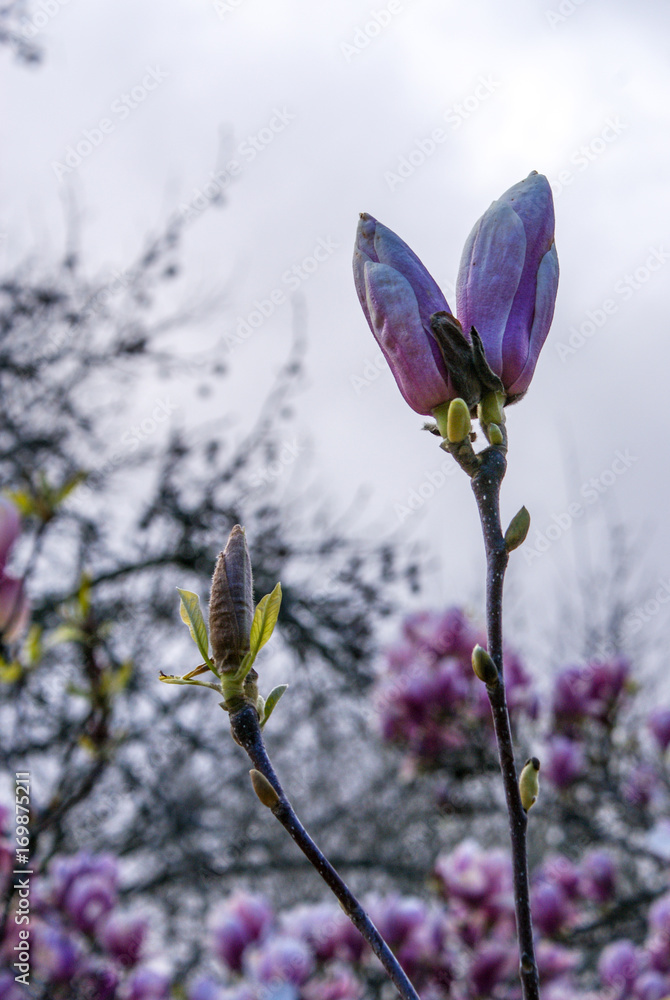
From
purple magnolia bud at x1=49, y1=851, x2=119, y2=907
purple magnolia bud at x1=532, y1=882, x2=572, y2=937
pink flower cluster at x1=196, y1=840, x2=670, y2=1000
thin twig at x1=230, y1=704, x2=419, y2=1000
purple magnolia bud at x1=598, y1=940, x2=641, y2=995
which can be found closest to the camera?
thin twig at x1=230, y1=704, x2=419, y2=1000

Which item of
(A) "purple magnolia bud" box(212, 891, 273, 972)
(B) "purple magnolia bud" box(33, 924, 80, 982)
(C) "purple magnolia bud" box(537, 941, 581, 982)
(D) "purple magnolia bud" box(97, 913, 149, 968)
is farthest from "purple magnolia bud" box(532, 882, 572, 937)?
(B) "purple magnolia bud" box(33, 924, 80, 982)

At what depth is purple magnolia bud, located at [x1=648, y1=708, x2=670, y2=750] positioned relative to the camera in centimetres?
311

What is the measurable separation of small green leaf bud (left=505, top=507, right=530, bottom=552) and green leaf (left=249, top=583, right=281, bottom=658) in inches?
6.8

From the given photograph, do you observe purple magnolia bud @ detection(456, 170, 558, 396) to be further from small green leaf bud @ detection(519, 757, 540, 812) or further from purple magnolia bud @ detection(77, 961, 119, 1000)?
purple magnolia bud @ detection(77, 961, 119, 1000)

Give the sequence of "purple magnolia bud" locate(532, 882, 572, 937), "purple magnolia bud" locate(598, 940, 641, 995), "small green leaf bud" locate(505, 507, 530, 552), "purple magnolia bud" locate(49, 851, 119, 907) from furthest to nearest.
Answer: "purple magnolia bud" locate(532, 882, 572, 937) < "purple magnolia bud" locate(598, 940, 641, 995) < "purple magnolia bud" locate(49, 851, 119, 907) < "small green leaf bud" locate(505, 507, 530, 552)

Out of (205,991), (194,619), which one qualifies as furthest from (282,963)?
(194,619)

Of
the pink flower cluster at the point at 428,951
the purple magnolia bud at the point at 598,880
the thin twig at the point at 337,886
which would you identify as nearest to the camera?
the thin twig at the point at 337,886

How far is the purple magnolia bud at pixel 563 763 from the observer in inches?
122

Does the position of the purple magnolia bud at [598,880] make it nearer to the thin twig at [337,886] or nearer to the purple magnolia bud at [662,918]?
the purple magnolia bud at [662,918]

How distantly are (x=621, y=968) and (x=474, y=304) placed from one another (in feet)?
7.21

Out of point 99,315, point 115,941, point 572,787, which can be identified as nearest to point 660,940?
point 572,787

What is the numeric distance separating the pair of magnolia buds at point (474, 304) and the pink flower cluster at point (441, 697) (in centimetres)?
234

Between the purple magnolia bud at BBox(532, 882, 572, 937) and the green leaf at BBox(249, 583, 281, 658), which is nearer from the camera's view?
the green leaf at BBox(249, 583, 281, 658)

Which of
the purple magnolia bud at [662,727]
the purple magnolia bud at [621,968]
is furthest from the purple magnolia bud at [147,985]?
the purple magnolia bud at [662,727]
